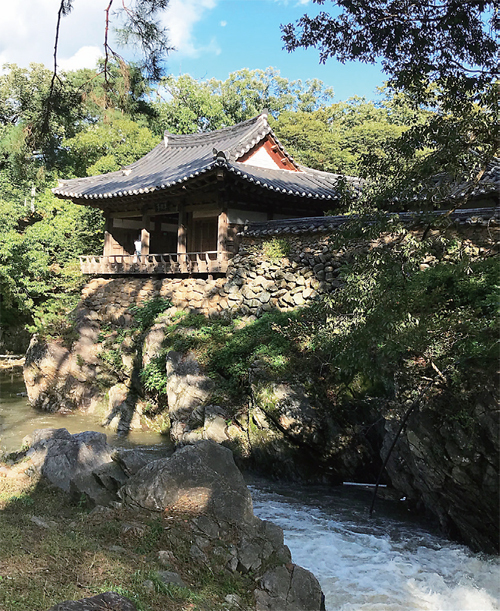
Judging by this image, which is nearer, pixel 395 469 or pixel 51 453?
pixel 51 453

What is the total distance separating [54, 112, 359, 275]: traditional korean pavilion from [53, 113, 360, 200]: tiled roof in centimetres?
4

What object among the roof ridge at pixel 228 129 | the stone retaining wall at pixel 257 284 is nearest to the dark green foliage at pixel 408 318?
the stone retaining wall at pixel 257 284

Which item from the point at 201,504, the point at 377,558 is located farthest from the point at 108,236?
the point at 377,558

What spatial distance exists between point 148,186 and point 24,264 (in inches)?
354

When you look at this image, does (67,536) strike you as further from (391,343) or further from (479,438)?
(479,438)

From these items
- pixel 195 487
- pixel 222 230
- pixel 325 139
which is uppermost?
pixel 325 139

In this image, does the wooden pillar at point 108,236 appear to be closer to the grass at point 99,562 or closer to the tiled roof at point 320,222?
the tiled roof at point 320,222

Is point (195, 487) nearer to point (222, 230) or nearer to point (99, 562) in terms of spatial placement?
point (99, 562)

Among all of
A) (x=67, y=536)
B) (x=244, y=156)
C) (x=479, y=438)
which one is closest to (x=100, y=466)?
(x=67, y=536)

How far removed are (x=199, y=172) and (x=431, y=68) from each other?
8287 millimetres

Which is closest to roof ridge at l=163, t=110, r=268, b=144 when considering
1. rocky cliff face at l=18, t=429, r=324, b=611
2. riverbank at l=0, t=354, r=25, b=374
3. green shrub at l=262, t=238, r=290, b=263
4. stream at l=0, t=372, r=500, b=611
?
green shrub at l=262, t=238, r=290, b=263

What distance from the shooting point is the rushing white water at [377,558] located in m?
6.45

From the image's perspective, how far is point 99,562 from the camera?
208 inches

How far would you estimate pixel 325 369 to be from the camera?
37.8 feet
